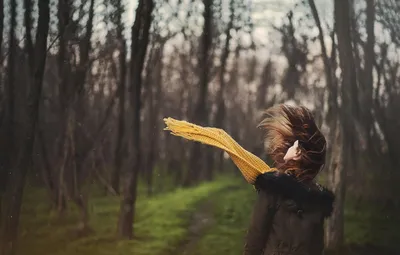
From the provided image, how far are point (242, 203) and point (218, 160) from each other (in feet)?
0.70

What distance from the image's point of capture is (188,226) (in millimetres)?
2344

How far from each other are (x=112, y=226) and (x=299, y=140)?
0.93 meters

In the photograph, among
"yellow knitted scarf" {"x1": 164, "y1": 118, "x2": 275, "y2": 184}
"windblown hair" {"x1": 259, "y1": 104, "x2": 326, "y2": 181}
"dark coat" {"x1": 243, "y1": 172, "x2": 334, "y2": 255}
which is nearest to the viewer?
"dark coat" {"x1": 243, "y1": 172, "x2": 334, "y2": 255}

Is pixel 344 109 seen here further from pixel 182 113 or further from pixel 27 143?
pixel 27 143

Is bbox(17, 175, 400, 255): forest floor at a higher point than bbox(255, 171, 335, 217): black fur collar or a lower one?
lower

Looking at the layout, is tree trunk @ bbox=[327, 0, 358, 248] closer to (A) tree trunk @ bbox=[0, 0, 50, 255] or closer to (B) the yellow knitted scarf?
(B) the yellow knitted scarf

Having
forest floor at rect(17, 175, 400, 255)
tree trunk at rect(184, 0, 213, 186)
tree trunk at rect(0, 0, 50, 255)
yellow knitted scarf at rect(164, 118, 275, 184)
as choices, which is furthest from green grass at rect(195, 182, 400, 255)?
tree trunk at rect(0, 0, 50, 255)

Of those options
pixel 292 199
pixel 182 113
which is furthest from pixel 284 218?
pixel 182 113

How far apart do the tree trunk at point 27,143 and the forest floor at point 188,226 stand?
14 centimetres

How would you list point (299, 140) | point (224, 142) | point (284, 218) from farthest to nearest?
1. point (224, 142)
2. point (299, 140)
3. point (284, 218)

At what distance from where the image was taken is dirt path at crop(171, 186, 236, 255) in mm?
2340

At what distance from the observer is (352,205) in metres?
2.37

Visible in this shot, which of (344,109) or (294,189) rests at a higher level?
(344,109)

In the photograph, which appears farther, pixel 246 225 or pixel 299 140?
pixel 246 225
